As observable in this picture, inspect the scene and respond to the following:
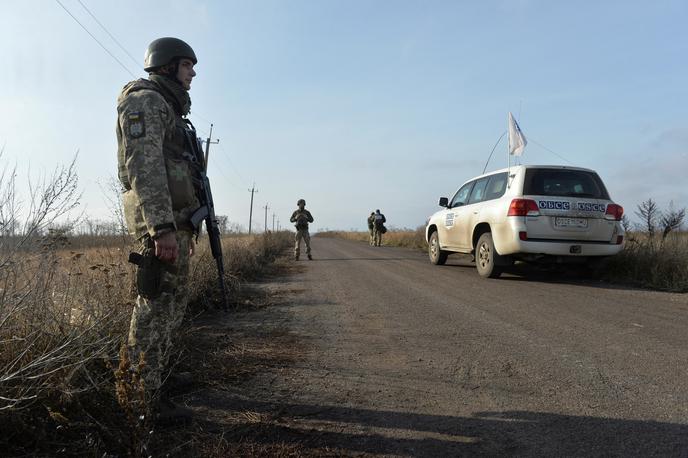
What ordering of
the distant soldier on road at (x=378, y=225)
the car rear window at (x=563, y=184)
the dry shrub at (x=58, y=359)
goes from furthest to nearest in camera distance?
1. the distant soldier on road at (x=378, y=225)
2. the car rear window at (x=563, y=184)
3. the dry shrub at (x=58, y=359)

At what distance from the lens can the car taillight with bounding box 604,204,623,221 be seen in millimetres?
7304

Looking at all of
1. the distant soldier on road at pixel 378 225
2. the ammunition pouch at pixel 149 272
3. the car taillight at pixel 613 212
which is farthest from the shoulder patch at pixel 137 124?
the distant soldier on road at pixel 378 225

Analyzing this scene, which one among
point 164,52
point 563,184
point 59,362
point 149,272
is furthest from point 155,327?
point 563,184

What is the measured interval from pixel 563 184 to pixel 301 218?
8.48 meters

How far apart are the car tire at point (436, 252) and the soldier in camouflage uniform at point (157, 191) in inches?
341

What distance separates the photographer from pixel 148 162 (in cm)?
241

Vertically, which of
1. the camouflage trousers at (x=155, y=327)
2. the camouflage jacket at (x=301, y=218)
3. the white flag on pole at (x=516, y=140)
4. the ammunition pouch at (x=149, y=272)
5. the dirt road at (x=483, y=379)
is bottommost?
the dirt road at (x=483, y=379)

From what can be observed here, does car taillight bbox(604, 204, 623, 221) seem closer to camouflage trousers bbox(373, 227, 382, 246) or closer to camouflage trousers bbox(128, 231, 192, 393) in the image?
camouflage trousers bbox(128, 231, 192, 393)

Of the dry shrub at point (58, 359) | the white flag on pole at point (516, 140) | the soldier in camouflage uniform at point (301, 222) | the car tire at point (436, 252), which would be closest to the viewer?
the dry shrub at point (58, 359)

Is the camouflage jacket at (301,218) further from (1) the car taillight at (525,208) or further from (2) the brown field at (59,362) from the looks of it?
(2) the brown field at (59,362)

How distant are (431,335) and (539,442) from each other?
2.08 meters

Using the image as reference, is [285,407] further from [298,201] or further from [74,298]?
[298,201]

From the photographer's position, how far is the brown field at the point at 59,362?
2.03 metres

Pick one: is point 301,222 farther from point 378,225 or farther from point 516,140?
point 378,225
